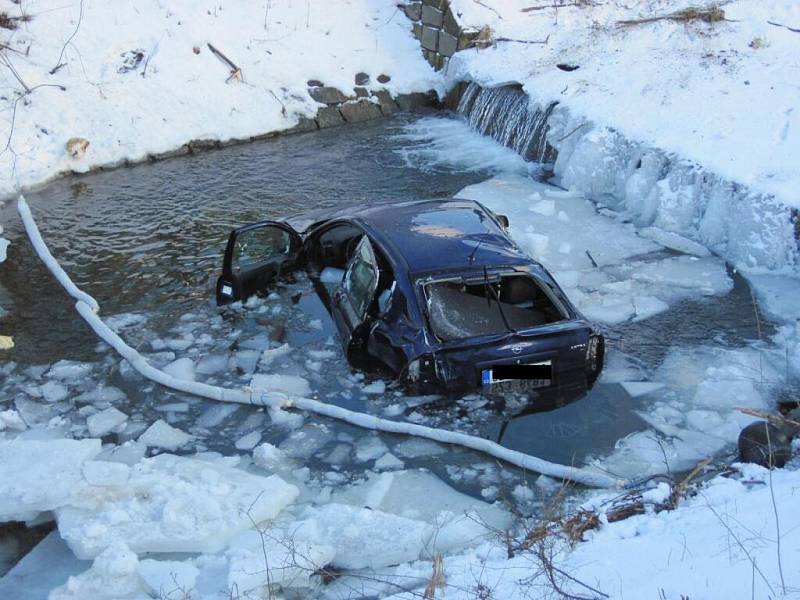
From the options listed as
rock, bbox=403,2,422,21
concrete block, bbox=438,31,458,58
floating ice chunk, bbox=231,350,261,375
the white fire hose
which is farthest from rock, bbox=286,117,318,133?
floating ice chunk, bbox=231,350,261,375

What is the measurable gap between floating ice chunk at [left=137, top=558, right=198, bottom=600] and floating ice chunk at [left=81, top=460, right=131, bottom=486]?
80 cm

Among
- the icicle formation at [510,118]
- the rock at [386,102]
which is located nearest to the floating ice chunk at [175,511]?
the icicle formation at [510,118]

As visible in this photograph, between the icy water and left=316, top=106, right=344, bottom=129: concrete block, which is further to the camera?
left=316, top=106, right=344, bottom=129: concrete block

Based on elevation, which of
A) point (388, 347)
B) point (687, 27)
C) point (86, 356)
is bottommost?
point (86, 356)

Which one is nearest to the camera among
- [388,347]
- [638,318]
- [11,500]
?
[11,500]

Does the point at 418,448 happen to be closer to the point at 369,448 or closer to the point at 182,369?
the point at 369,448

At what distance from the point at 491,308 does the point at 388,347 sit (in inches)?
37.3

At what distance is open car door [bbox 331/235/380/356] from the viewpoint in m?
6.79

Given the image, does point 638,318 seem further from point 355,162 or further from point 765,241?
point 355,162

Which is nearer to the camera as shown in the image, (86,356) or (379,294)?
(379,294)

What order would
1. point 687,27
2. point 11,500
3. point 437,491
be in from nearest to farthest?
1. point 11,500
2. point 437,491
3. point 687,27

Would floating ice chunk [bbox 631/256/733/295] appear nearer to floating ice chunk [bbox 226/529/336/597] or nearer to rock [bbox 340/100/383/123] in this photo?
floating ice chunk [bbox 226/529/336/597]

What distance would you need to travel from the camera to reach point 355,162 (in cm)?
1332

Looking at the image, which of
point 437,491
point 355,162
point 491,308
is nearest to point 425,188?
point 355,162
